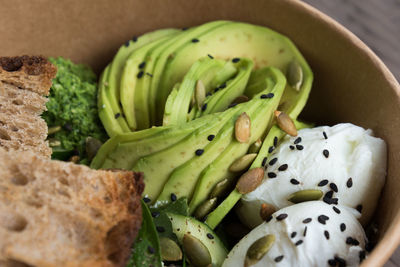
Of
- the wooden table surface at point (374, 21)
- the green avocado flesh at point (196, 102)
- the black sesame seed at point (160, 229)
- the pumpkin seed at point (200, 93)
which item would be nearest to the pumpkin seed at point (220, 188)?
the green avocado flesh at point (196, 102)

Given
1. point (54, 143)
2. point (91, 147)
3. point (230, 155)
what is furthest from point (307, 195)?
point (54, 143)

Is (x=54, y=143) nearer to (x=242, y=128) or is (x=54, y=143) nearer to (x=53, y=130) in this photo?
(x=53, y=130)

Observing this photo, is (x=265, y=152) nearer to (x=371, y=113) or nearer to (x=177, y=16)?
(x=371, y=113)

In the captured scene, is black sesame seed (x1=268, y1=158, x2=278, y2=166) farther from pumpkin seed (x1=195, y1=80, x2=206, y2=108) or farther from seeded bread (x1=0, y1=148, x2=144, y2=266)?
seeded bread (x1=0, y1=148, x2=144, y2=266)

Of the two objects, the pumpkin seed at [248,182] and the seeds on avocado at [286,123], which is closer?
the pumpkin seed at [248,182]

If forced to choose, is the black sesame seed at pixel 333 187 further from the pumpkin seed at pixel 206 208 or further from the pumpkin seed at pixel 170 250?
the pumpkin seed at pixel 170 250
